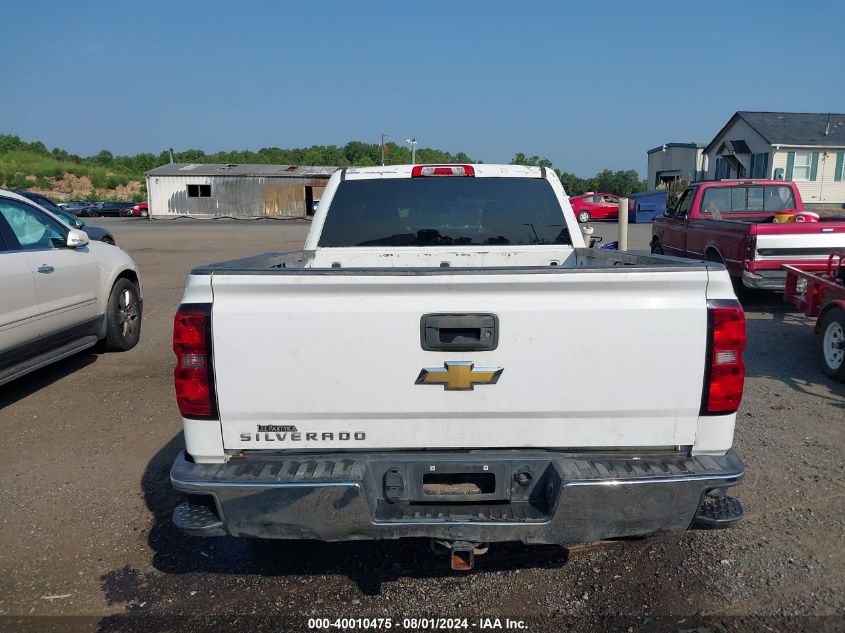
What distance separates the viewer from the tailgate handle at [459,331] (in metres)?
2.75

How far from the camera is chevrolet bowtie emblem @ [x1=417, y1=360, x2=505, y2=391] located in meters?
2.79

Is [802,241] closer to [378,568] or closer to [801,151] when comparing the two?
[378,568]

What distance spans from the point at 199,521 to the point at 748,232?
891 centimetres

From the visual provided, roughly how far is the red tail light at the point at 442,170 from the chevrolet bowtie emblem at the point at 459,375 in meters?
2.40

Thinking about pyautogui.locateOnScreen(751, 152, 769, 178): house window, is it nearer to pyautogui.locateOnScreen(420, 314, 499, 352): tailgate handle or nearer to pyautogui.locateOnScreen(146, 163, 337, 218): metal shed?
pyautogui.locateOnScreen(146, 163, 337, 218): metal shed

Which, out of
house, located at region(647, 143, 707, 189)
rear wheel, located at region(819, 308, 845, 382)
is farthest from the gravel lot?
house, located at region(647, 143, 707, 189)

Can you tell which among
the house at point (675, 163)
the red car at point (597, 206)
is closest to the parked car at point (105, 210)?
the red car at point (597, 206)

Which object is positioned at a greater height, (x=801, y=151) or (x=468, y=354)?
(x=801, y=151)

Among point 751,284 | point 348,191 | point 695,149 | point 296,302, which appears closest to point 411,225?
point 348,191

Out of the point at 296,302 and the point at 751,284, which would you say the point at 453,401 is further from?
the point at 751,284

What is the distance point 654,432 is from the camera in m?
2.85

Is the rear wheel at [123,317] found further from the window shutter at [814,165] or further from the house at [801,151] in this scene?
the window shutter at [814,165]

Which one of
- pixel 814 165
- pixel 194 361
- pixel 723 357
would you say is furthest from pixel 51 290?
pixel 814 165

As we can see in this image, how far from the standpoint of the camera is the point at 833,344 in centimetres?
665
